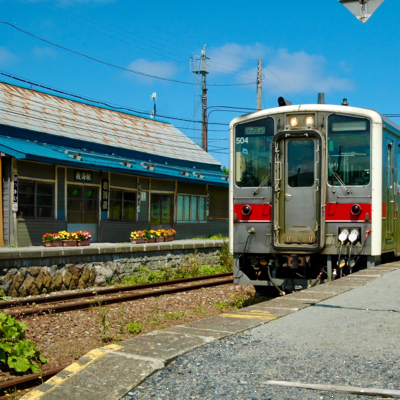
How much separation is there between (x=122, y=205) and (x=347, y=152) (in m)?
13.2

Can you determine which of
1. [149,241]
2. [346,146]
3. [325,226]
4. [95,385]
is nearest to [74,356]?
[95,385]

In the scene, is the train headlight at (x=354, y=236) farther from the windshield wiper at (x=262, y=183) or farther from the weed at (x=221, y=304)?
the weed at (x=221, y=304)

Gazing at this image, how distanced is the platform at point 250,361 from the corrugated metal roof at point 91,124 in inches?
565

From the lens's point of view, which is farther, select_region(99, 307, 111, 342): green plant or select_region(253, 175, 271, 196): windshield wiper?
select_region(253, 175, 271, 196): windshield wiper

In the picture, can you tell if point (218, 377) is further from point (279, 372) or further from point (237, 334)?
point (237, 334)

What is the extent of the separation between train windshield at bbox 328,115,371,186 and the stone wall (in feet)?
23.0

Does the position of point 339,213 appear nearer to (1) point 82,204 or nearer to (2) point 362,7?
(2) point 362,7

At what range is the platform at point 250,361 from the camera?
3.36 metres

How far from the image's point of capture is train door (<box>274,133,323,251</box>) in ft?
26.5

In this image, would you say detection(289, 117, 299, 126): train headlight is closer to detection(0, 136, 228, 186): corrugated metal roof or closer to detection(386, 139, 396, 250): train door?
detection(386, 139, 396, 250): train door

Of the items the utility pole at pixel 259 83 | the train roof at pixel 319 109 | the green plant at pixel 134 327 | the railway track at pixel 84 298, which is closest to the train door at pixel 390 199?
the train roof at pixel 319 109

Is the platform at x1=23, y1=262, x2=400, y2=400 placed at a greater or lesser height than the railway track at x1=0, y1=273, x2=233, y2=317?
greater

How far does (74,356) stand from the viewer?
6414mm

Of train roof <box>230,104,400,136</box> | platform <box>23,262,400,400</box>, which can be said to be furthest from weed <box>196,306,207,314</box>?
platform <box>23,262,400,400</box>
